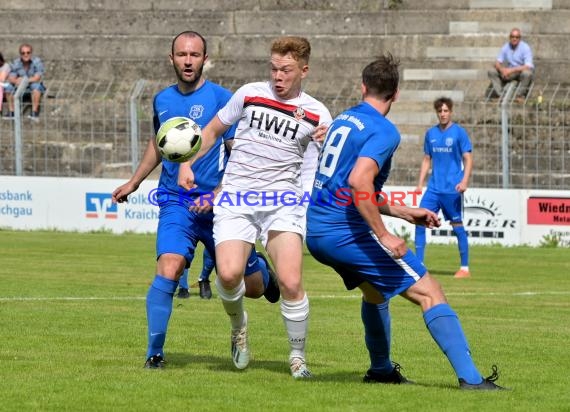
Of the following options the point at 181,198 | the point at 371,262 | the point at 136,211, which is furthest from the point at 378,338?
the point at 136,211

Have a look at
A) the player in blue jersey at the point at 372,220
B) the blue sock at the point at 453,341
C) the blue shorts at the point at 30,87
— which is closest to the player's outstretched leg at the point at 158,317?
the player in blue jersey at the point at 372,220

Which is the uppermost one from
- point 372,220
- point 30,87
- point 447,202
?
point 30,87

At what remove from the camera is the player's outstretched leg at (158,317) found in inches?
353

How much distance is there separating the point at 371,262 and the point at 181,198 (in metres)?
1.83

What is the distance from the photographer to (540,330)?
11.7 metres

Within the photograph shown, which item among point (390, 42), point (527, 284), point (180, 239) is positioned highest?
point (390, 42)

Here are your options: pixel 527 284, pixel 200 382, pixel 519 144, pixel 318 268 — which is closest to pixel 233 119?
pixel 200 382

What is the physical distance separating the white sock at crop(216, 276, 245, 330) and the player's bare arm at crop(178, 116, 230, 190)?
706 millimetres

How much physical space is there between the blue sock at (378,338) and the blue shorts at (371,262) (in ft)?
1.15

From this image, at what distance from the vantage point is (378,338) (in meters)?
8.60

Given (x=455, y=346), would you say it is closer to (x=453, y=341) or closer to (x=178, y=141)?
(x=453, y=341)

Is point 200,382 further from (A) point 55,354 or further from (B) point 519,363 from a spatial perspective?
(B) point 519,363

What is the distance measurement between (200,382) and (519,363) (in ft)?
8.58

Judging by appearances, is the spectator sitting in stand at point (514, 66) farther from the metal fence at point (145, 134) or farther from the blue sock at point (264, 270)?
the blue sock at point (264, 270)
